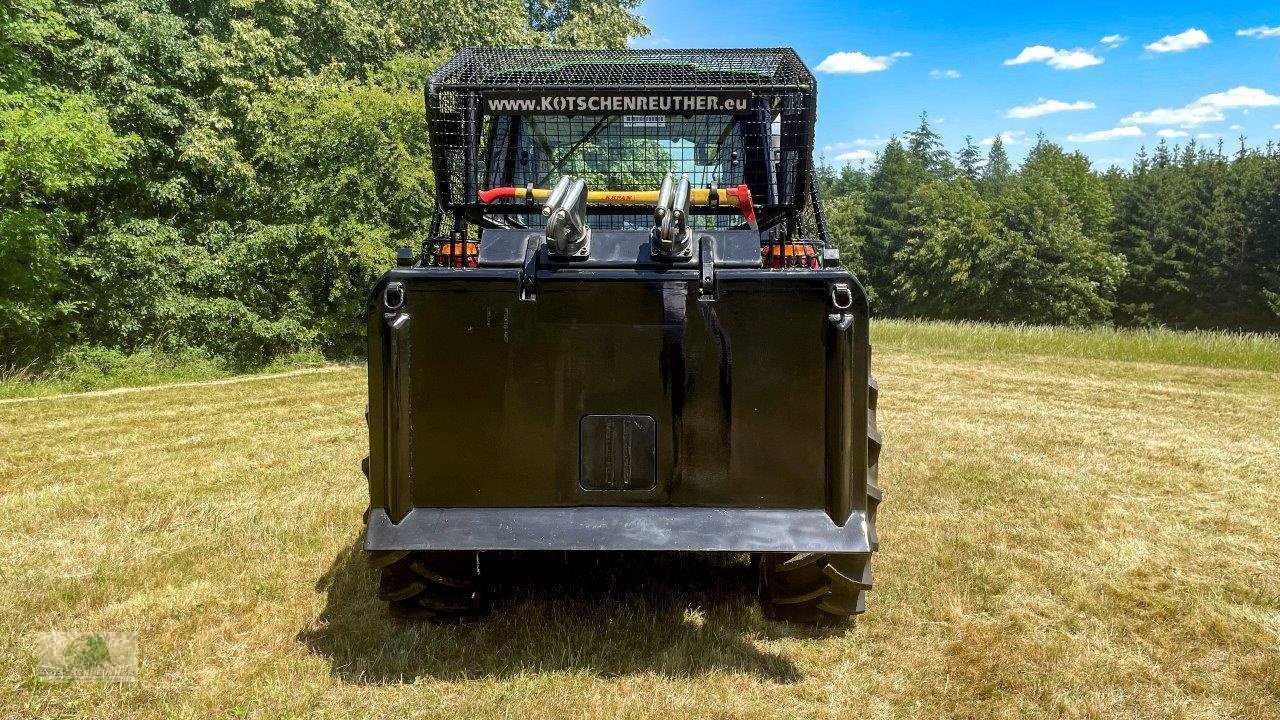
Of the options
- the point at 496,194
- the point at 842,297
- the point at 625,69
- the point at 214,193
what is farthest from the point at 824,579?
the point at 214,193

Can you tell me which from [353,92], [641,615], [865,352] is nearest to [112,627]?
[641,615]

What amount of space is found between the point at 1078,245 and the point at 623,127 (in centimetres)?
5114

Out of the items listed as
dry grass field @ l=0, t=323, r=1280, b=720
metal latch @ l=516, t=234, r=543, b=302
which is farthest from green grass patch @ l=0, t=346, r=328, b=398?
metal latch @ l=516, t=234, r=543, b=302

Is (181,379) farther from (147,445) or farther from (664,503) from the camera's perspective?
(664,503)

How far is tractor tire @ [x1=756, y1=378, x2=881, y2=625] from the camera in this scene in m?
3.03

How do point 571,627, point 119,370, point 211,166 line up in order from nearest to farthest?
1. point 571,627
2. point 119,370
3. point 211,166

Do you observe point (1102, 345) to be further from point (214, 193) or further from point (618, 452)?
point (618, 452)

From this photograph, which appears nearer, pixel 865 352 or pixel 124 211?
pixel 865 352

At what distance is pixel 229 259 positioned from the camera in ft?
52.0

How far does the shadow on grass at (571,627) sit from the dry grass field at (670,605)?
0.01 metres

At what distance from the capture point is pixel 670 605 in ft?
12.3

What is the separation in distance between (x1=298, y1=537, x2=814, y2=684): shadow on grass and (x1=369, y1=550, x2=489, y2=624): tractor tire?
0.09m

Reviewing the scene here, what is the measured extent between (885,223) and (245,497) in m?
60.3

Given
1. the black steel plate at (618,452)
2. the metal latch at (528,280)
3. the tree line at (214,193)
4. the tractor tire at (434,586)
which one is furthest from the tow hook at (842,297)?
the tree line at (214,193)
